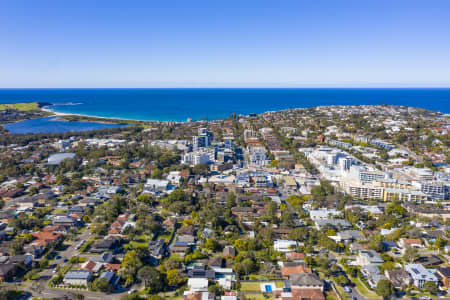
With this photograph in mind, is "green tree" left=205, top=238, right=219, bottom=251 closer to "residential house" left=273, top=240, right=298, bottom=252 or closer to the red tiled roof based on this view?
"residential house" left=273, top=240, right=298, bottom=252

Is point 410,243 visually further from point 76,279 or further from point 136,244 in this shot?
point 76,279

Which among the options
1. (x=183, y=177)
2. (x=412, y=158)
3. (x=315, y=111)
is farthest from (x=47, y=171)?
(x=315, y=111)

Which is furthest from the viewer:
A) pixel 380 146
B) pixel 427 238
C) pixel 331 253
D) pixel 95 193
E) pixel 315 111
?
pixel 315 111

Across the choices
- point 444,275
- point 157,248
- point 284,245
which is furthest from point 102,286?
point 444,275

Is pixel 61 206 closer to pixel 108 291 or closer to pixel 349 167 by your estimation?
pixel 108 291

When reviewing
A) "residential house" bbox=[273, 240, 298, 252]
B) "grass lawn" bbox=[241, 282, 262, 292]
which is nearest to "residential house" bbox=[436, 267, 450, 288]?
"residential house" bbox=[273, 240, 298, 252]

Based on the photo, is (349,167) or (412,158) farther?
(412,158)

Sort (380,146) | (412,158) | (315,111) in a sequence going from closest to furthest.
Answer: (412,158), (380,146), (315,111)

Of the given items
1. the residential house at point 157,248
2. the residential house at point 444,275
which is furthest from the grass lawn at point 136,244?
the residential house at point 444,275
